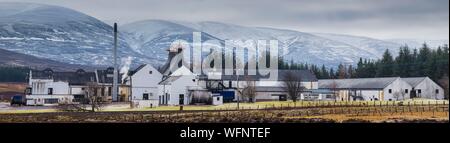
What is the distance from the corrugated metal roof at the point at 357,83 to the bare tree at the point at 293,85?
1.87ft

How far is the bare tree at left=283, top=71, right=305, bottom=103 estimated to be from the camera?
14.9m

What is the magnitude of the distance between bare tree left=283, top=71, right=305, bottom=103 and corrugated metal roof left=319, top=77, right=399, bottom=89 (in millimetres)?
571

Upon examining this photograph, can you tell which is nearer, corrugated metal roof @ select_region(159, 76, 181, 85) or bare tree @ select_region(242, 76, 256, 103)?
corrugated metal roof @ select_region(159, 76, 181, 85)

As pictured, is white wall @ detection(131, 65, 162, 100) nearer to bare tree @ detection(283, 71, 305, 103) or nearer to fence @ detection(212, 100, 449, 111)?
fence @ detection(212, 100, 449, 111)

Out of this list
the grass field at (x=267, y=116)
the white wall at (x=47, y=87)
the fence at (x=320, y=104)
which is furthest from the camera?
the fence at (x=320, y=104)

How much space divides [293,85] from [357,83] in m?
2.14

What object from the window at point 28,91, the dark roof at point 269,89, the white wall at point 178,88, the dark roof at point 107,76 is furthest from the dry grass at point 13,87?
the dark roof at point 269,89

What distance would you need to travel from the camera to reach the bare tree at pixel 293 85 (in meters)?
14.9

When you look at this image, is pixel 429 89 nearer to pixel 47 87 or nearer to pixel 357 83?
pixel 357 83

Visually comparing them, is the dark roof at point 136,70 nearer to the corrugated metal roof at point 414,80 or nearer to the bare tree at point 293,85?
the bare tree at point 293,85

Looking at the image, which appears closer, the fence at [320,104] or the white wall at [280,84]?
the fence at [320,104]

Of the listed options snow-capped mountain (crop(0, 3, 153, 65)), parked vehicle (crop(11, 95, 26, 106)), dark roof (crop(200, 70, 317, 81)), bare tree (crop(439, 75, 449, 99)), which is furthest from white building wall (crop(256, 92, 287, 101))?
parked vehicle (crop(11, 95, 26, 106))

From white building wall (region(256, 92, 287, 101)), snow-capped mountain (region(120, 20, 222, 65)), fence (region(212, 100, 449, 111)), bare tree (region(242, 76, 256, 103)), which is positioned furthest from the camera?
white building wall (region(256, 92, 287, 101))
